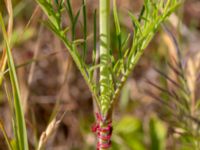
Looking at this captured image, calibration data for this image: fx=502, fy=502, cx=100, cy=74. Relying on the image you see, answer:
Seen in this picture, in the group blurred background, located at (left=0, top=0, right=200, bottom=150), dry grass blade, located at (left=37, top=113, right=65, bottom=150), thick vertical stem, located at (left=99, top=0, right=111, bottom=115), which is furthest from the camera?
blurred background, located at (left=0, top=0, right=200, bottom=150)

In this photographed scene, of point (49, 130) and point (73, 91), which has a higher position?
point (49, 130)

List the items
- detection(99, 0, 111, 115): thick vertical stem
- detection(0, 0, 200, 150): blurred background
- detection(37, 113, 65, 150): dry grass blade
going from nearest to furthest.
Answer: detection(99, 0, 111, 115): thick vertical stem
detection(37, 113, 65, 150): dry grass blade
detection(0, 0, 200, 150): blurred background

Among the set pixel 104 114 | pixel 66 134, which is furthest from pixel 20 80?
pixel 104 114

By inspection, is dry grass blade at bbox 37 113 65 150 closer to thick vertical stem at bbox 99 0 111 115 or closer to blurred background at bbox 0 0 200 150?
thick vertical stem at bbox 99 0 111 115

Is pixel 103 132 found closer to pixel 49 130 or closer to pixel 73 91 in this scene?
pixel 49 130

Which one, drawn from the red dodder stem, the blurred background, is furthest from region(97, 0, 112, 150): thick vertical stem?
the blurred background

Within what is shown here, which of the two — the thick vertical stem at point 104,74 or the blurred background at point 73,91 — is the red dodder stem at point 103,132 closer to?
the thick vertical stem at point 104,74

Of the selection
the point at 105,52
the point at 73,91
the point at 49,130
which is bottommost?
the point at 73,91

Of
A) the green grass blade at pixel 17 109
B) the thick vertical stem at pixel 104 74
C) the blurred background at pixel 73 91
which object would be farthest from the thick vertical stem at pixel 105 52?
the blurred background at pixel 73 91

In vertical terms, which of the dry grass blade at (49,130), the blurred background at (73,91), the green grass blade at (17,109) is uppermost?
the green grass blade at (17,109)

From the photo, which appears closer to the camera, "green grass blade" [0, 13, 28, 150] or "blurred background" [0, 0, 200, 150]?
"green grass blade" [0, 13, 28, 150]

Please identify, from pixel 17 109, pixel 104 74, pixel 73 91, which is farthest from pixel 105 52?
pixel 73 91

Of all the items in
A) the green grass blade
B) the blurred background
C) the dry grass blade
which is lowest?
the blurred background
